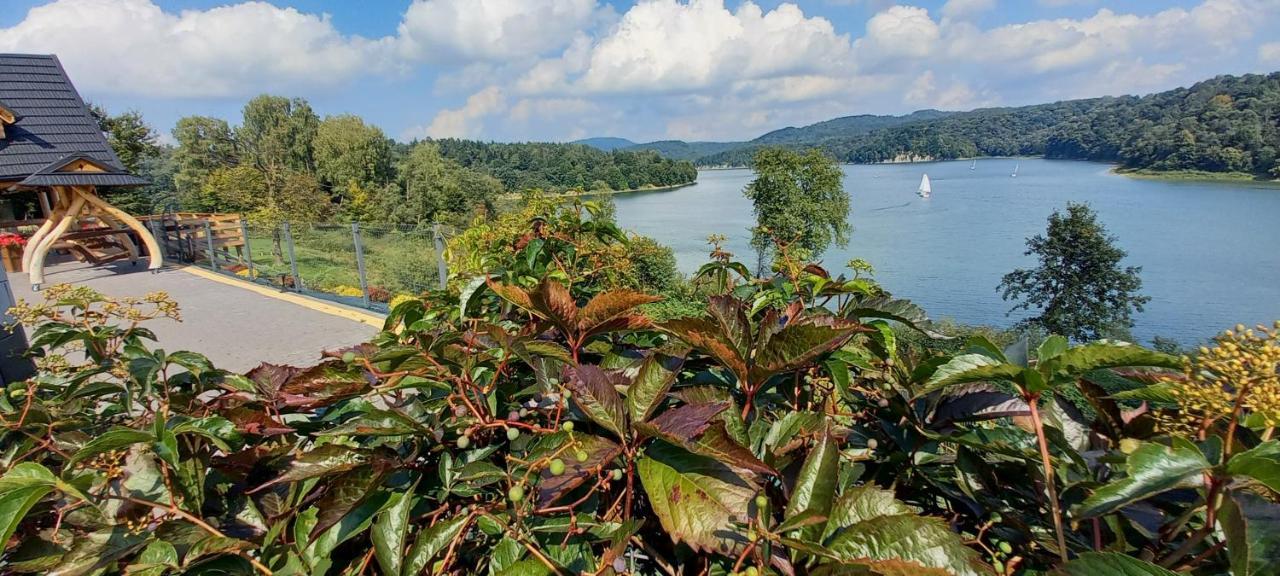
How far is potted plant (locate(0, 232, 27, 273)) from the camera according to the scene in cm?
1068

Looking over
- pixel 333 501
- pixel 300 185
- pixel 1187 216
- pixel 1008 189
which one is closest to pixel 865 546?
pixel 333 501

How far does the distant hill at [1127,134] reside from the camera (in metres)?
38.8

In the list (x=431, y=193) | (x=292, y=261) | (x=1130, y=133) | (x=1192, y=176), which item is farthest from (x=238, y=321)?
(x=1130, y=133)

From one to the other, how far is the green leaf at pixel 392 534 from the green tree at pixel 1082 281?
15.1 metres

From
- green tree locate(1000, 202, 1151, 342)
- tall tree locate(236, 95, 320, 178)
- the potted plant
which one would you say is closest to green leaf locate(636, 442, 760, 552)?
green tree locate(1000, 202, 1151, 342)

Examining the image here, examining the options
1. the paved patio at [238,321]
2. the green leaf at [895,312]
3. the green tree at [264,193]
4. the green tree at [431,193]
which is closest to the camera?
the green leaf at [895,312]

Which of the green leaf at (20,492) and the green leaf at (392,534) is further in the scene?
the green leaf at (392,534)

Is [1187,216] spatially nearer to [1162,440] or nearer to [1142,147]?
[1142,147]

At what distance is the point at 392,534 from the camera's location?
0.70 meters

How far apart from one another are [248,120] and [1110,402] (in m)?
52.7

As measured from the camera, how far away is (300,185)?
27.8m

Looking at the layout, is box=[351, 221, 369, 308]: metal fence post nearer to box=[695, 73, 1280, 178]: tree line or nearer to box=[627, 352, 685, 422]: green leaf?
box=[627, 352, 685, 422]: green leaf

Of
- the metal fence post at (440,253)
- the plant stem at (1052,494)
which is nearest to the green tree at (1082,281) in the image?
the metal fence post at (440,253)

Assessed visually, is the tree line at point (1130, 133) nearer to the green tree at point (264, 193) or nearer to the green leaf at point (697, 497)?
the green tree at point (264, 193)
